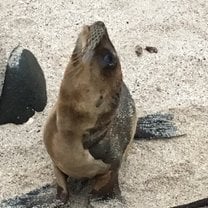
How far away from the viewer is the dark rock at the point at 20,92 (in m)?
3.37

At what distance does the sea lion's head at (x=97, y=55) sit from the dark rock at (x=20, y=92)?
0.88 m

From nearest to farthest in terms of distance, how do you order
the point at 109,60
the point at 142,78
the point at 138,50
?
the point at 109,60, the point at 142,78, the point at 138,50

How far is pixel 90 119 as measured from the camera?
255 cm

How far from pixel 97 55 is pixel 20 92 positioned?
0.96 metres

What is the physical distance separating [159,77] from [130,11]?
64cm

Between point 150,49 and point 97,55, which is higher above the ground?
point 97,55

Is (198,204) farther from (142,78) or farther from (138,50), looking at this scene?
(138,50)

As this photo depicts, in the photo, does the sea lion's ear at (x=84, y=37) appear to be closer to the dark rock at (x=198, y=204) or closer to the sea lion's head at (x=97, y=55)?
the sea lion's head at (x=97, y=55)

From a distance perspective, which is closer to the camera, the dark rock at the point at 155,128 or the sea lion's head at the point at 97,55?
the sea lion's head at the point at 97,55

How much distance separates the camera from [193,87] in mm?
3703

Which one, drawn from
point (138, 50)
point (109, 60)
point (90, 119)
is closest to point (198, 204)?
point (90, 119)

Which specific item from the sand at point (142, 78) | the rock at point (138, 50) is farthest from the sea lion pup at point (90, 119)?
the rock at point (138, 50)

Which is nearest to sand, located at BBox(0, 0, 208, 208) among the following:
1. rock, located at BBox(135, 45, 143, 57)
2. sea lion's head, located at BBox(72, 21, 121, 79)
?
rock, located at BBox(135, 45, 143, 57)

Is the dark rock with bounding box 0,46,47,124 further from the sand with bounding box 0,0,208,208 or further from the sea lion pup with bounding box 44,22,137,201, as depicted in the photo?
the sea lion pup with bounding box 44,22,137,201
